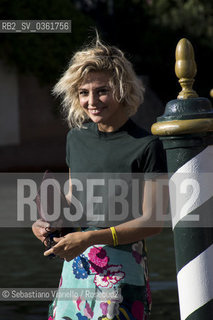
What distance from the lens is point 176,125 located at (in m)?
2.99

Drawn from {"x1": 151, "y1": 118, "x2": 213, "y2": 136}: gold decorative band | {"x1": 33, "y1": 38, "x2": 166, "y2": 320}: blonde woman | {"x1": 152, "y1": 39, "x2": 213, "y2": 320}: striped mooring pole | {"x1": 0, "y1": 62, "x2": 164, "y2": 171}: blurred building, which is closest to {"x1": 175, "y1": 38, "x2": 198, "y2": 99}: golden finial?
{"x1": 152, "y1": 39, "x2": 213, "y2": 320}: striped mooring pole

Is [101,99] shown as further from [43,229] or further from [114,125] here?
[43,229]

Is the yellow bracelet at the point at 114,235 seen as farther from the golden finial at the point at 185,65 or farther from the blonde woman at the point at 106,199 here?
the golden finial at the point at 185,65

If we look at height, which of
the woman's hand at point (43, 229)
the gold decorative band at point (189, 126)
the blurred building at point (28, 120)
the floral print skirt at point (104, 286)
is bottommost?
the floral print skirt at point (104, 286)

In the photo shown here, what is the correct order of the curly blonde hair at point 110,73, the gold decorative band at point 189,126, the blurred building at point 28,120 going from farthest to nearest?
1. the blurred building at point 28,120
2. the curly blonde hair at point 110,73
3. the gold decorative band at point 189,126

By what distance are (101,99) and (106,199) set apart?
448mm

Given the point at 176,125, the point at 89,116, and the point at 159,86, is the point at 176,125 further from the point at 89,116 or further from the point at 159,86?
the point at 159,86

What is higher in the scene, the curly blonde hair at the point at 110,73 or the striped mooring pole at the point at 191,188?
the curly blonde hair at the point at 110,73

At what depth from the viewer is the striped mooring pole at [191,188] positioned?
302 cm

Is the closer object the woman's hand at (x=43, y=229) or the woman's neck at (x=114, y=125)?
the woman's hand at (x=43, y=229)

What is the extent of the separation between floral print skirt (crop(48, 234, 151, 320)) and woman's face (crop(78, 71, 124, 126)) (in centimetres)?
58

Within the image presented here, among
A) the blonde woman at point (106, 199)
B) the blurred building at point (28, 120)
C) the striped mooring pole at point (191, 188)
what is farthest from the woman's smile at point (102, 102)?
the blurred building at point (28, 120)

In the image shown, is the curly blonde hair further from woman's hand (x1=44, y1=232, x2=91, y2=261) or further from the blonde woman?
woman's hand (x1=44, y1=232, x2=91, y2=261)

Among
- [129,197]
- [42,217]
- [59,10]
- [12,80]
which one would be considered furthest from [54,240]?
[12,80]
